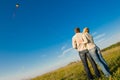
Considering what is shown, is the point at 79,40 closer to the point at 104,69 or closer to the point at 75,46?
the point at 75,46

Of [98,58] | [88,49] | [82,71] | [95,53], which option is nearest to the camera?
[95,53]

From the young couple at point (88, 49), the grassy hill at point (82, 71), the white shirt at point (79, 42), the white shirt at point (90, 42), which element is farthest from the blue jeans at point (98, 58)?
the white shirt at point (79, 42)

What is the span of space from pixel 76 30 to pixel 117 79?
4.19 meters

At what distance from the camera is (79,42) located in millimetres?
14195

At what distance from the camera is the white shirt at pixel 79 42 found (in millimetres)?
14086

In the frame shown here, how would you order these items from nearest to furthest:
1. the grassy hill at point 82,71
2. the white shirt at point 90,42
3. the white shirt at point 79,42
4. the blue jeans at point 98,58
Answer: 1. the blue jeans at point 98,58
2. the white shirt at point 90,42
3. the white shirt at point 79,42
4. the grassy hill at point 82,71

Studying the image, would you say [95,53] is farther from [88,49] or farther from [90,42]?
[90,42]

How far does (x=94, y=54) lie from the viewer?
44.5 feet

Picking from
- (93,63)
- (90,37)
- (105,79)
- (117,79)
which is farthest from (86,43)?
(117,79)

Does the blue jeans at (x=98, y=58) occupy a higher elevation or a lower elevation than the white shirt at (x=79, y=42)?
lower

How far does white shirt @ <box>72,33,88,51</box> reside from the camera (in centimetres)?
1409

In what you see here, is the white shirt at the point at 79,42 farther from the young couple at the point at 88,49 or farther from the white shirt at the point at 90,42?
the white shirt at the point at 90,42

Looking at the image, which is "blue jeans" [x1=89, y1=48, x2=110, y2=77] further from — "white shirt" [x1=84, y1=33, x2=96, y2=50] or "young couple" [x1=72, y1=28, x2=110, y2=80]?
"white shirt" [x1=84, y1=33, x2=96, y2=50]

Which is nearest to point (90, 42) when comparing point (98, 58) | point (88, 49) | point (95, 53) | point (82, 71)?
point (88, 49)
